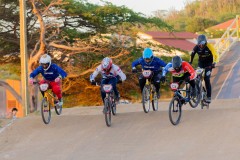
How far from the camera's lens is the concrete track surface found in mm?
9445

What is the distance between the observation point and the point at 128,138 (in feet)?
35.0

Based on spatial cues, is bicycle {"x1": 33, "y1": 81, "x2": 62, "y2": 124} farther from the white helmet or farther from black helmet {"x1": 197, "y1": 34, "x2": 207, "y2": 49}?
black helmet {"x1": 197, "y1": 34, "x2": 207, "y2": 49}

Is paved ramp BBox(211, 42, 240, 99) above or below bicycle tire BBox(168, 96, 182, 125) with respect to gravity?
below

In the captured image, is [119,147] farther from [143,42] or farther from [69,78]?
[143,42]

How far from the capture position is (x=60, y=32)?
2997cm

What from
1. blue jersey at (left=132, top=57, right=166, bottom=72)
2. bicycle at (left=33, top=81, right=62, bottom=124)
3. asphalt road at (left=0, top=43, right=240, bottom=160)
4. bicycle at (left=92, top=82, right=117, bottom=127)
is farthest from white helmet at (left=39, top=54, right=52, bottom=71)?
blue jersey at (left=132, top=57, right=166, bottom=72)

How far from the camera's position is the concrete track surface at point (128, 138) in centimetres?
945

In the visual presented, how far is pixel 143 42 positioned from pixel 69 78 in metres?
5.72

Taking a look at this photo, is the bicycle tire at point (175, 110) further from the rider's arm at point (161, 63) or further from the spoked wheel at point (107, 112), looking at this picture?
the rider's arm at point (161, 63)

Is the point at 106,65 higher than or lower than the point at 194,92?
higher

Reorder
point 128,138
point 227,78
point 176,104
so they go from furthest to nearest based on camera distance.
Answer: point 227,78 < point 176,104 < point 128,138

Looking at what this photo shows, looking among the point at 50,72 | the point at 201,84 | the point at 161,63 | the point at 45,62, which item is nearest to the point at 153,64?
the point at 161,63

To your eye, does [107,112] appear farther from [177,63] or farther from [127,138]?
[177,63]

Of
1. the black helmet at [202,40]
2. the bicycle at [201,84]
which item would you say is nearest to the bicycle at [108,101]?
the bicycle at [201,84]
